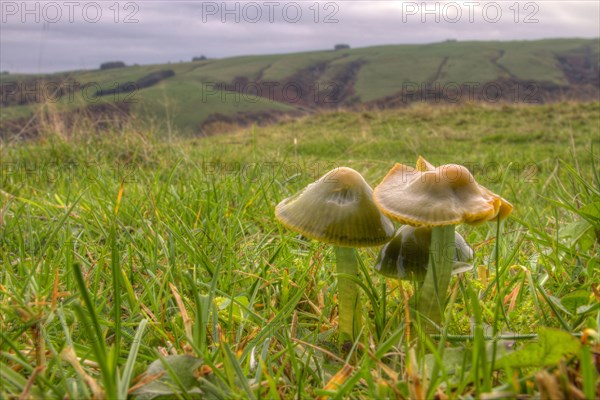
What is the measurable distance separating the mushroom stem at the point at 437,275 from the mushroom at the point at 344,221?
0.16 meters

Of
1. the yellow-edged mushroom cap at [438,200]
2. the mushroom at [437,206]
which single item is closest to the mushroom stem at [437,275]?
the mushroom at [437,206]

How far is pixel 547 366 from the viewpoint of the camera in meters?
1.31

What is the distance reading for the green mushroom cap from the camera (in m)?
1.83

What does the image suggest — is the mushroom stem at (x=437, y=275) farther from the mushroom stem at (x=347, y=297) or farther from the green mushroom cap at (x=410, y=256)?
the mushroom stem at (x=347, y=297)

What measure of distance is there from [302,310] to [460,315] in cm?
67

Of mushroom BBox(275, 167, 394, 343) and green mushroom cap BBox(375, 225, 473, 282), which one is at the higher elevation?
mushroom BBox(275, 167, 394, 343)

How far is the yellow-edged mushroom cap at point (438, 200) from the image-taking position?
1.49m

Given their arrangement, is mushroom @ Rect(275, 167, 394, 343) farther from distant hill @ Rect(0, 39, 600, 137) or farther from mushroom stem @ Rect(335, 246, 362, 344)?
distant hill @ Rect(0, 39, 600, 137)

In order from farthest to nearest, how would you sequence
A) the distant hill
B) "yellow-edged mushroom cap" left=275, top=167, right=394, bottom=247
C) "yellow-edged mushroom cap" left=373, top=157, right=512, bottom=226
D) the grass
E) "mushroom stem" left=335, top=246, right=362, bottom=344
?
the distant hill → "mushroom stem" left=335, top=246, right=362, bottom=344 → "yellow-edged mushroom cap" left=275, top=167, right=394, bottom=247 → "yellow-edged mushroom cap" left=373, top=157, right=512, bottom=226 → the grass

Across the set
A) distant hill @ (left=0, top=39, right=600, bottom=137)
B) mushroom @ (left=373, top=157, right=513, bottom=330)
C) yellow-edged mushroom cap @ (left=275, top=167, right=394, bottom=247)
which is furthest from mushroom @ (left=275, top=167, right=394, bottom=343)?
distant hill @ (left=0, top=39, right=600, bottom=137)

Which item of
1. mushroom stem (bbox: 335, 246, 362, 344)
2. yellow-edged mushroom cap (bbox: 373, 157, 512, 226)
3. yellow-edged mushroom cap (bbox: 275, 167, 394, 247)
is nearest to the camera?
yellow-edged mushroom cap (bbox: 373, 157, 512, 226)

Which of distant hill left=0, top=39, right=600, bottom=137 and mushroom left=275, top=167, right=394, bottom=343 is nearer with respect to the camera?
mushroom left=275, top=167, right=394, bottom=343

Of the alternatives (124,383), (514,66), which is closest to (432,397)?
(124,383)

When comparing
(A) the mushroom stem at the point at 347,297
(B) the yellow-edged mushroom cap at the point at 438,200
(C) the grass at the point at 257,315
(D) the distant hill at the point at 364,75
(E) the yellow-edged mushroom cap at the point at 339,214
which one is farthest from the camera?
(D) the distant hill at the point at 364,75
